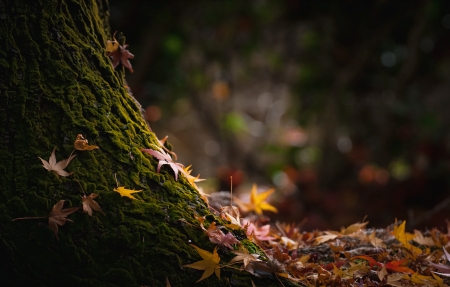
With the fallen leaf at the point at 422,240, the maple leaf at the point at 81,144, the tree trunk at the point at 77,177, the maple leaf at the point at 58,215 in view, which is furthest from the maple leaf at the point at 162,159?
the fallen leaf at the point at 422,240

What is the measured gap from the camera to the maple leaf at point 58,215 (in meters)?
1.02

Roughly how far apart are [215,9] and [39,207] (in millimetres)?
5118

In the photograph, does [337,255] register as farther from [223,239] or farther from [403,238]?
[223,239]

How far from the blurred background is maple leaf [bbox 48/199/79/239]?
3351 mm

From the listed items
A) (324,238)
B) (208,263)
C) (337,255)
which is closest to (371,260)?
(337,255)

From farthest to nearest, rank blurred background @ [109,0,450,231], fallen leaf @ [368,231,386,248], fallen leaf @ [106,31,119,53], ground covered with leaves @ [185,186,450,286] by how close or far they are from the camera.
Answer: blurred background @ [109,0,450,231], fallen leaf @ [368,231,386,248], fallen leaf @ [106,31,119,53], ground covered with leaves @ [185,186,450,286]

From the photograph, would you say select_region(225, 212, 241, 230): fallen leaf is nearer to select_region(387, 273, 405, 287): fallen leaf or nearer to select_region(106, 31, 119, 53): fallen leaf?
select_region(387, 273, 405, 287): fallen leaf

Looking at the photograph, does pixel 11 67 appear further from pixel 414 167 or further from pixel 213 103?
pixel 213 103

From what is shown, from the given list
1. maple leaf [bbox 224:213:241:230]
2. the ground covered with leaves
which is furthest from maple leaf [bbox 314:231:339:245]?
maple leaf [bbox 224:213:241:230]

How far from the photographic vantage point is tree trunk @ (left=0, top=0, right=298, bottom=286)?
3.34 feet

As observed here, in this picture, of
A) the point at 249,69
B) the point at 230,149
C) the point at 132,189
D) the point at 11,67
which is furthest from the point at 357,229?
the point at 249,69

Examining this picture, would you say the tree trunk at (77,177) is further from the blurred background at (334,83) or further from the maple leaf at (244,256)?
the blurred background at (334,83)

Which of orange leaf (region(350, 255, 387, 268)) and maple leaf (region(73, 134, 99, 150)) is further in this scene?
orange leaf (region(350, 255, 387, 268))

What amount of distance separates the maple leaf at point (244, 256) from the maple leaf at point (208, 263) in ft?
0.16
